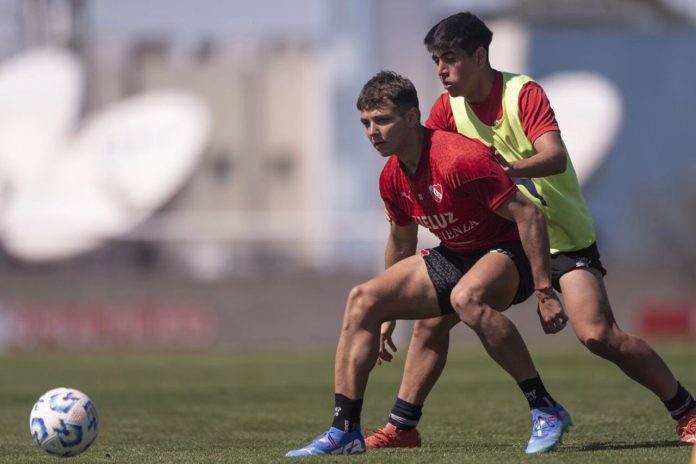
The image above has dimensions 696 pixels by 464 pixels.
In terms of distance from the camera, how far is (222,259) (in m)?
62.9

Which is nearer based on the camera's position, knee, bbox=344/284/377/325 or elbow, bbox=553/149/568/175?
elbow, bbox=553/149/568/175

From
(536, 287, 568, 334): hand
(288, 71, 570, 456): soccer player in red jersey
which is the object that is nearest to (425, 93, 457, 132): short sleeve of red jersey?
(288, 71, 570, 456): soccer player in red jersey

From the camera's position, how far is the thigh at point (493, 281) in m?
8.19

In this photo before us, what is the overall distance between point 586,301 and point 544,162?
0.91 m

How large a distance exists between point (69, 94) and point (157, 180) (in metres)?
3.52

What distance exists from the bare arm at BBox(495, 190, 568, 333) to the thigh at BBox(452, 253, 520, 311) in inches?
10.5

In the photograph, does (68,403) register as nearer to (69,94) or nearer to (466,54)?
(466,54)

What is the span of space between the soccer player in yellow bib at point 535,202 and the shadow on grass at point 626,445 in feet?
0.43

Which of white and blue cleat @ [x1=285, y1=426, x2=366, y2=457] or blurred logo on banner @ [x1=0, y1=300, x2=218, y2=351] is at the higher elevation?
white and blue cleat @ [x1=285, y1=426, x2=366, y2=457]

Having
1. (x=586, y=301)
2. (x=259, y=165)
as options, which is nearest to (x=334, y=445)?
(x=586, y=301)

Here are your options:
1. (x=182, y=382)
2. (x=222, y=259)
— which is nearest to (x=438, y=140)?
(x=182, y=382)

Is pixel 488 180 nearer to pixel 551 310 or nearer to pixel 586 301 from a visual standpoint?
pixel 551 310

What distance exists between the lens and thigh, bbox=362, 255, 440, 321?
27.5 ft

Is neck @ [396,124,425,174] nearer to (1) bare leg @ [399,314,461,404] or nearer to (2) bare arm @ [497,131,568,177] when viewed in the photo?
(2) bare arm @ [497,131,568,177]
